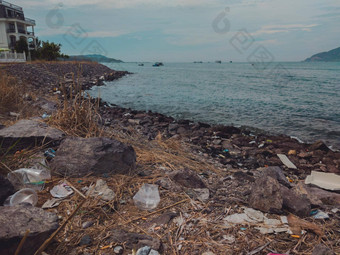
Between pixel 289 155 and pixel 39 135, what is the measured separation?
502 cm

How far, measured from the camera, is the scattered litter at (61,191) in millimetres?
2348

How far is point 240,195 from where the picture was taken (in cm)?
273

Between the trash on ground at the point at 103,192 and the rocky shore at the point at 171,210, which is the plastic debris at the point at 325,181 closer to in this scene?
the rocky shore at the point at 171,210

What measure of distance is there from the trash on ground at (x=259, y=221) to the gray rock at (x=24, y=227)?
4.77 ft

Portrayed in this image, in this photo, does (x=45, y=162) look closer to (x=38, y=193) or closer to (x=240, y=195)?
(x=38, y=193)

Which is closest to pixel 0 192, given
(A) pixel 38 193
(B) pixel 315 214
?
(A) pixel 38 193

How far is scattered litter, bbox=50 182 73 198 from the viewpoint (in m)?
2.35

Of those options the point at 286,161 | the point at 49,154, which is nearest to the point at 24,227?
the point at 49,154

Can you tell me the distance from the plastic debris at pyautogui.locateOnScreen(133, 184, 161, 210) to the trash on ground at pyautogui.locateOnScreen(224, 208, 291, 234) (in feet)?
2.35

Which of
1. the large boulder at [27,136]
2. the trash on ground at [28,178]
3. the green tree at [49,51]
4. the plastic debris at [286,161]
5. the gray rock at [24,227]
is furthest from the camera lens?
the green tree at [49,51]

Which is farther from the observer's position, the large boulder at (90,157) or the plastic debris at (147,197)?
the large boulder at (90,157)

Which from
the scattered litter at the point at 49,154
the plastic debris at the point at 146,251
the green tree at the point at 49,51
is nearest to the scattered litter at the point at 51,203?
the scattered litter at the point at 49,154

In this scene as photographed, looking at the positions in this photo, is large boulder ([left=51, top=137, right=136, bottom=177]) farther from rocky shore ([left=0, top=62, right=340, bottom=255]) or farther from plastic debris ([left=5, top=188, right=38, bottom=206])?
plastic debris ([left=5, top=188, right=38, bottom=206])

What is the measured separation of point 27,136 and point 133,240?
2016 millimetres
